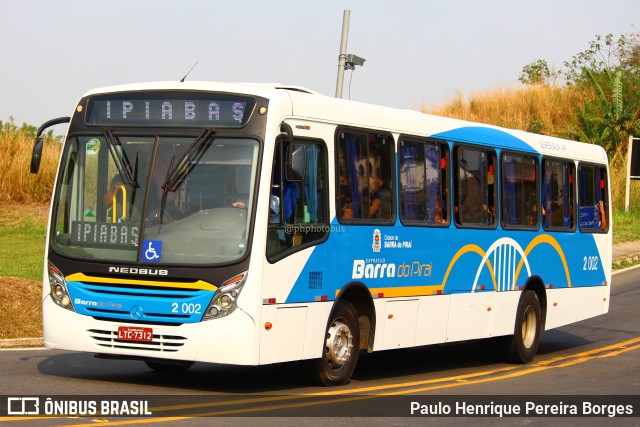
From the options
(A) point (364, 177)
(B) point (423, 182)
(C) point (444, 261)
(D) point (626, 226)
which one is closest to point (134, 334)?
(A) point (364, 177)

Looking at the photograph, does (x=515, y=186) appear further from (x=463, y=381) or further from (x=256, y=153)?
(x=256, y=153)

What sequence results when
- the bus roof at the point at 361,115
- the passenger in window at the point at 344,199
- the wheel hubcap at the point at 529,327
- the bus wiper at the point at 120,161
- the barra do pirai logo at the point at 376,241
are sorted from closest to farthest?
the bus wiper at the point at 120,161 < the bus roof at the point at 361,115 < the passenger in window at the point at 344,199 < the barra do pirai logo at the point at 376,241 < the wheel hubcap at the point at 529,327

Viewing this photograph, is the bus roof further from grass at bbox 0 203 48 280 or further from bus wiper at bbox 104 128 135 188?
grass at bbox 0 203 48 280

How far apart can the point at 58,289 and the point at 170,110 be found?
207 cm

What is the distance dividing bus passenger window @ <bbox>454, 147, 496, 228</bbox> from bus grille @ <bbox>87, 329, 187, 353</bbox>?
4985 mm

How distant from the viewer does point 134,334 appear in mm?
10883

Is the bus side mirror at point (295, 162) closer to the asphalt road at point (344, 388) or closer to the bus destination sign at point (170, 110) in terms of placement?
the bus destination sign at point (170, 110)

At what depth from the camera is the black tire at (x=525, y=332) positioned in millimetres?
16125

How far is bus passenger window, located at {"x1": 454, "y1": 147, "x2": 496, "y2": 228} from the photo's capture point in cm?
1472

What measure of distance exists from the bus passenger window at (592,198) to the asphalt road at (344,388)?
2.18m

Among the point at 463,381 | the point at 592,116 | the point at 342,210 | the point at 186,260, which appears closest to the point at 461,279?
the point at 463,381

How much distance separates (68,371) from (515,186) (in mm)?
6925

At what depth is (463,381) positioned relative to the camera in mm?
13555

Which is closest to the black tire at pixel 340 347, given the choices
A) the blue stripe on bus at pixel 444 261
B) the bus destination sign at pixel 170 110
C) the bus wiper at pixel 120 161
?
the blue stripe on bus at pixel 444 261
